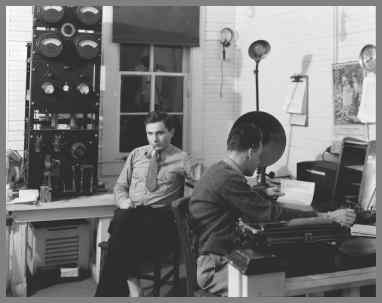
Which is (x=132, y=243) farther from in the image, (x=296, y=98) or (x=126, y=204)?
(x=296, y=98)

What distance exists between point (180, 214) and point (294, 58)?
8.33 feet

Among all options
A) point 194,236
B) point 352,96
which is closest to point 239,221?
point 194,236

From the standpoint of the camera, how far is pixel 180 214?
205 centimetres

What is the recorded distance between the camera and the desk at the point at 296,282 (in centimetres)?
151

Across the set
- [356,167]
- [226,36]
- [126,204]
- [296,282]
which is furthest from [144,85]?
[296,282]

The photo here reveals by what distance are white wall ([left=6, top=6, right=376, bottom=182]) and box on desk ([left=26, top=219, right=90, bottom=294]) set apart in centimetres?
85

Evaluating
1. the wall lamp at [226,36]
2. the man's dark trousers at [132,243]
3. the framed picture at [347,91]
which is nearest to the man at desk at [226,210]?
the man's dark trousers at [132,243]

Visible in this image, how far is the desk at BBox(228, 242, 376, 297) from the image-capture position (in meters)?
1.51

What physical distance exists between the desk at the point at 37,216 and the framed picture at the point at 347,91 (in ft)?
6.31

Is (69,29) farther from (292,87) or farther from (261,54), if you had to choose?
(292,87)

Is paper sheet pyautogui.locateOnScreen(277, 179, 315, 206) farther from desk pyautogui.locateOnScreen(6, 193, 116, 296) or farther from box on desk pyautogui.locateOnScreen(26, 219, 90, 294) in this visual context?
box on desk pyautogui.locateOnScreen(26, 219, 90, 294)

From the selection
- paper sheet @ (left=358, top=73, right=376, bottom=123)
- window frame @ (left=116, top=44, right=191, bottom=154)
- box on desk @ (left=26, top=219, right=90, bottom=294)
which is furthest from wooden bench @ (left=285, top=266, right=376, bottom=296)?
window frame @ (left=116, top=44, right=191, bottom=154)

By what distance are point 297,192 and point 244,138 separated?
3.42 feet
